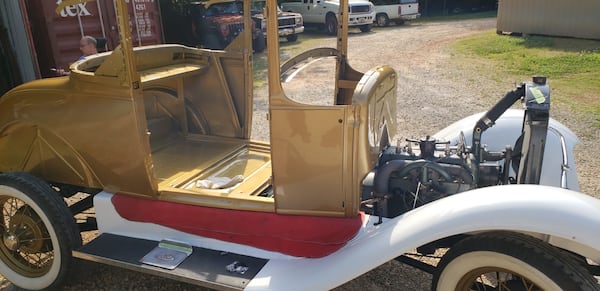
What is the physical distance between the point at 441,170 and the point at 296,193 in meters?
0.86

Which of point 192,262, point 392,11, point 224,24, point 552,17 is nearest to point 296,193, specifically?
point 192,262

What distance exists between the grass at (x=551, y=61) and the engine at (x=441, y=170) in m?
4.56

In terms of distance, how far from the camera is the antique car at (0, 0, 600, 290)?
224 cm

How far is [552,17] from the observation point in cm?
1466

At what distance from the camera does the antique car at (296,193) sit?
224 cm

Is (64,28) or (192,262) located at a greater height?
(64,28)

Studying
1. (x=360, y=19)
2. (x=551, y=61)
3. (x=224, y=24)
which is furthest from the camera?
(x=360, y=19)

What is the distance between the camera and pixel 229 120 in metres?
4.42

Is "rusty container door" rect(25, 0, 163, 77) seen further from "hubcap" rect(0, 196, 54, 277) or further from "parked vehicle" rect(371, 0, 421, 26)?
Result: "parked vehicle" rect(371, 0, 421, 26)

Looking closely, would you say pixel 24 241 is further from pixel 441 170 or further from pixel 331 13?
pixel 331 13

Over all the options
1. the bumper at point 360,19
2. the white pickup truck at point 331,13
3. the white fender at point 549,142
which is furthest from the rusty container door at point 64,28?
the bumper at point 360,19

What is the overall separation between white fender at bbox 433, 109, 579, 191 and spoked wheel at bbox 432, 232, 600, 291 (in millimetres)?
989

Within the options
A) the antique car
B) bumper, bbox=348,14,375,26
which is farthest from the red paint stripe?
bumper, bbox=348,14,375,26

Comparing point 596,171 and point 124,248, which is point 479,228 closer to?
point 124,248
